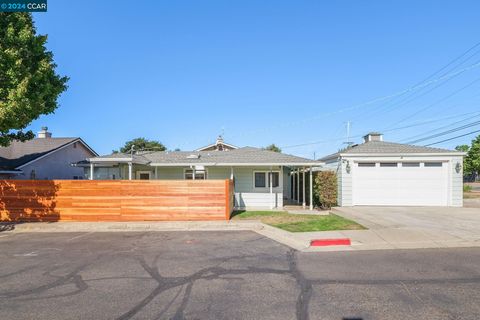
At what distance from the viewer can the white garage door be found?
64.8ft

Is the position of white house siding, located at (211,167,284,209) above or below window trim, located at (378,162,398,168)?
below

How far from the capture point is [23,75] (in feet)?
38.7

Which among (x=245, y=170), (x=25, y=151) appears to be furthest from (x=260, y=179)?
(x=25, y=151)

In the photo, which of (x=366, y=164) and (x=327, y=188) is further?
(x=366, y=164)

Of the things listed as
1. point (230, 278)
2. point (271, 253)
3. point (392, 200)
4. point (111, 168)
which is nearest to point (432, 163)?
point (392, 200)

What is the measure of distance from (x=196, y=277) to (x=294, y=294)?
79.5 inches

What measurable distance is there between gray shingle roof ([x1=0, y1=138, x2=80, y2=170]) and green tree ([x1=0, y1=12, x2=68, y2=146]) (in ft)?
38.4

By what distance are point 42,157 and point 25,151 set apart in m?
2.10

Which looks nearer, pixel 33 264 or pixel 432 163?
pixel 33 264

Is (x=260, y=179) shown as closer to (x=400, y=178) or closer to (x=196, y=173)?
(x=196, y=173)

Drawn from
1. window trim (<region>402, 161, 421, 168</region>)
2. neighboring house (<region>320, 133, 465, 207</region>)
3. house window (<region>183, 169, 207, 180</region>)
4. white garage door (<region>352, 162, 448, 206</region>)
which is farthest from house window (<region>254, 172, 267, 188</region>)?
window trim (<region>402, 161, 421, 168</region>)

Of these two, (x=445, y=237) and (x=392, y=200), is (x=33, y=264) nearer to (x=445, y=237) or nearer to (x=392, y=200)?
(x=445, y=237)

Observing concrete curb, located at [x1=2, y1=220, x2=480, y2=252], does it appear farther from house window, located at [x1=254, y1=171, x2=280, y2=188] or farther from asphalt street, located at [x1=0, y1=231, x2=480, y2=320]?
house window, located at [x1=254, y1=171, x2=280, y2=188]

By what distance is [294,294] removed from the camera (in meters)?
5.54
